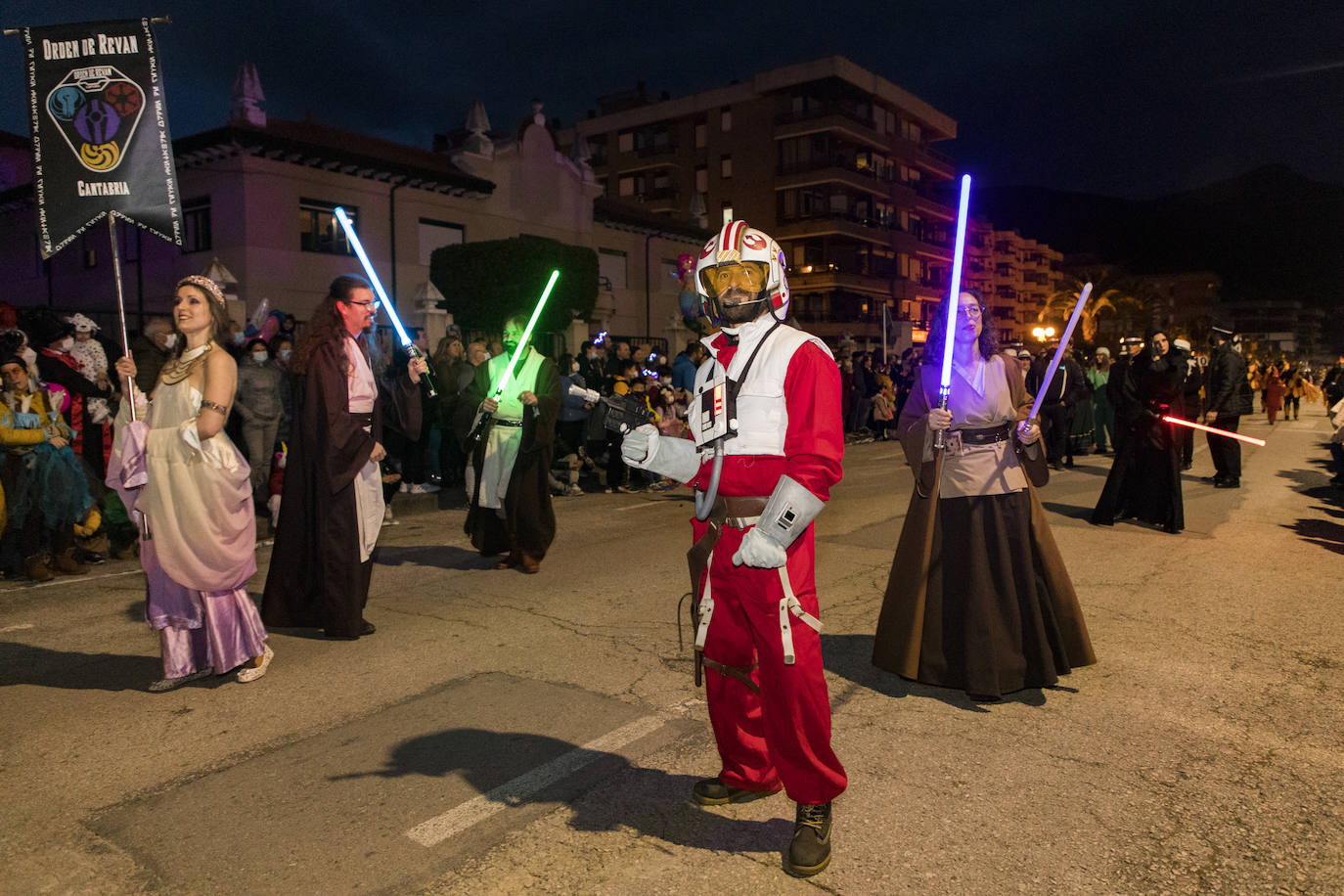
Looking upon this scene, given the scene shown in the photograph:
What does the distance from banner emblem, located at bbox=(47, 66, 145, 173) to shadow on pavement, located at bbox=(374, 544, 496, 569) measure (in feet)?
11.4

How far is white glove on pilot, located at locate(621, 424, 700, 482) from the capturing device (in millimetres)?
3193

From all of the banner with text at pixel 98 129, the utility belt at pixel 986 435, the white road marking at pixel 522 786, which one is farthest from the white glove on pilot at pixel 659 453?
the banner with text at pixel 98 129

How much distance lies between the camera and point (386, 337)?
12344 millimetres

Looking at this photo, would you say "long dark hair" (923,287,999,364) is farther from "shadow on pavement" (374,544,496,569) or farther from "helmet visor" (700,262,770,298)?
"shadow on pavement" (374,544,496,569)

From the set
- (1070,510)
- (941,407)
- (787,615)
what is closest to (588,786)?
(787,615)

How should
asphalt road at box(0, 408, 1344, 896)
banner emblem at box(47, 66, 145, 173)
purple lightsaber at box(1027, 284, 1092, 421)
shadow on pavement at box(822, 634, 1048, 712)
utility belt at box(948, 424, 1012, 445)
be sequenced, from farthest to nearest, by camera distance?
banner emblem at box(47, 66, 145, 173) → utility belt at box(948, 424, 1012, 445) → shadow on pavement at box(822, 634, 1048, 712) → purple lightsaber at box(1027, 284, 1092, 421) → asphalt road at box(0, 408, 1344, 896)

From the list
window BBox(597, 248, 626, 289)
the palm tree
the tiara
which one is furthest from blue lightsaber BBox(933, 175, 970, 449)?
the palm tree

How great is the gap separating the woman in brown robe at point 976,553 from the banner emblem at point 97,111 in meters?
5.17

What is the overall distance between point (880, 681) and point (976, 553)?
861 millimetres

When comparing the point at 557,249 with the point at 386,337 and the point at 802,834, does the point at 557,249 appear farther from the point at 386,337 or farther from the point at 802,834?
the point at 802,834

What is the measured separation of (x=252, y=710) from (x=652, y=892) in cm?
250

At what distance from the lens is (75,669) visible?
4949 millimetres

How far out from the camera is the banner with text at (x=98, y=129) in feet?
18.7

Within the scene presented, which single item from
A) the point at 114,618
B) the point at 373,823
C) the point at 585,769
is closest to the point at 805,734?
the point at 585,769
